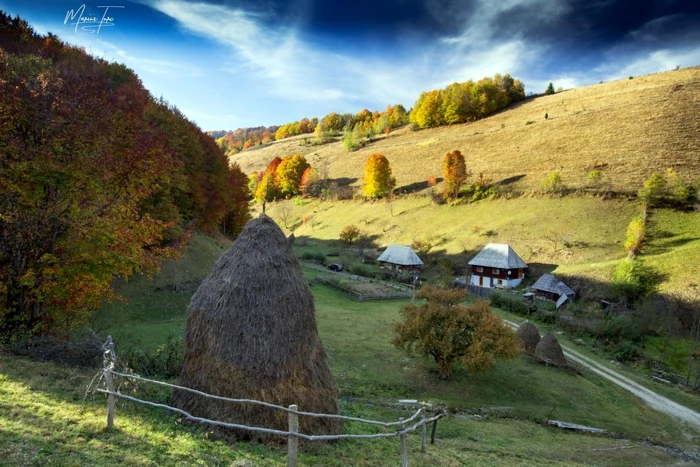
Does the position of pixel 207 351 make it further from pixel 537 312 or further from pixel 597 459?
pixel 537 312

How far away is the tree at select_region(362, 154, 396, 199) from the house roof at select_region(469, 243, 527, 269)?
34128 mm

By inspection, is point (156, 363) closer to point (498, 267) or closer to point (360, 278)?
point (360, 278)

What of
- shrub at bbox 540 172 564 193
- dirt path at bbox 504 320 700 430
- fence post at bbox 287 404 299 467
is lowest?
dirt path at bbox 504 320 700 430

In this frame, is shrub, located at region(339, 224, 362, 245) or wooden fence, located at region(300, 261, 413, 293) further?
shrub, located at region(339, 224, 362, 245)

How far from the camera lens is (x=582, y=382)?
23.8 metres

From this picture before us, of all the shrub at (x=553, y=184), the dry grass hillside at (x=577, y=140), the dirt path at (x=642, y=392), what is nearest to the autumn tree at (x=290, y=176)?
the dry grass hillside at (x=577, y=140)

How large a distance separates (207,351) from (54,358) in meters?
5.74

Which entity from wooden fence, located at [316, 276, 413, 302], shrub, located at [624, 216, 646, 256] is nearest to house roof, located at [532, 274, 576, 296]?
shrub, located at [624, 216, 646, 256]

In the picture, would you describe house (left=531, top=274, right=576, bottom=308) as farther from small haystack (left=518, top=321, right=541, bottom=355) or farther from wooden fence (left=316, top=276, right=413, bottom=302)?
small haystack (left=518, top=321, right=541, bottom=355)

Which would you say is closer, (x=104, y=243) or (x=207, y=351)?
(x=207, y=351)

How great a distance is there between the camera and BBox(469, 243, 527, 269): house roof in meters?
48.1

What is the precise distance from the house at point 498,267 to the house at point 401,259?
795 centimetres

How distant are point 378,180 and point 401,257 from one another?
32084 mm

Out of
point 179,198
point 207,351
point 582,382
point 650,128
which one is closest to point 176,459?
point 207,351
